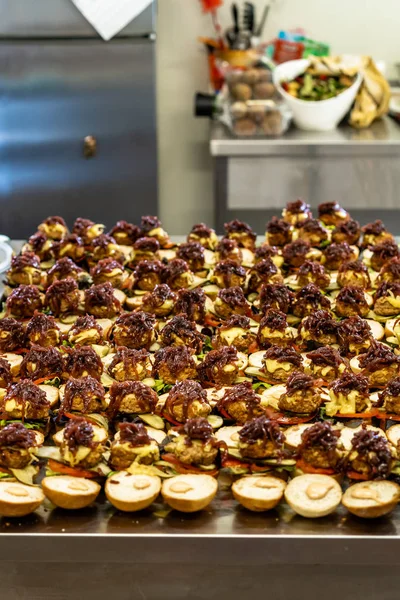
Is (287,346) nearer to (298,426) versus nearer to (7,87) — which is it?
(298,426)

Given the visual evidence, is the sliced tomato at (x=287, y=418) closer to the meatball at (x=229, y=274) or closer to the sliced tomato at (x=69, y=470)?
the sliced tomato at (x=69, y=470)

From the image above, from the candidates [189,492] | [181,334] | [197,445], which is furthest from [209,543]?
[181,334]

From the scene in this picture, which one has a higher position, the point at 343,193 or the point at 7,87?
the point at 7,87

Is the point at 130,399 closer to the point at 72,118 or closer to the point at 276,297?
the point at 276,297

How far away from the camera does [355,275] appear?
91.9 inches

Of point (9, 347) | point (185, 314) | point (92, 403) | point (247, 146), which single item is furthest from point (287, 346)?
point (247, 146)

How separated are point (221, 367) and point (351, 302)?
48cm

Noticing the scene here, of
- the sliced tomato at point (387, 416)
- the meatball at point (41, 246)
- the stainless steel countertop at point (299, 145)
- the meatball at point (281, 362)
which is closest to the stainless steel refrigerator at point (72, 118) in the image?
the stainless steel countertop at point (299, 145)

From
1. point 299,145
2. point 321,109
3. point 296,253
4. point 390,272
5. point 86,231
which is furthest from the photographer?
point 321,109

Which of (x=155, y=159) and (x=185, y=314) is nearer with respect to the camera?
(x=185, y=314)

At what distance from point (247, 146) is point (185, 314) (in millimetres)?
2097

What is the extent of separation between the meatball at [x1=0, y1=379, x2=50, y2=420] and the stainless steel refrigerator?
9.01ft

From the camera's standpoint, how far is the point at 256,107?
13.4 ft

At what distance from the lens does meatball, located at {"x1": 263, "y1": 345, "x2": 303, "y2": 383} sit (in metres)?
1.84
